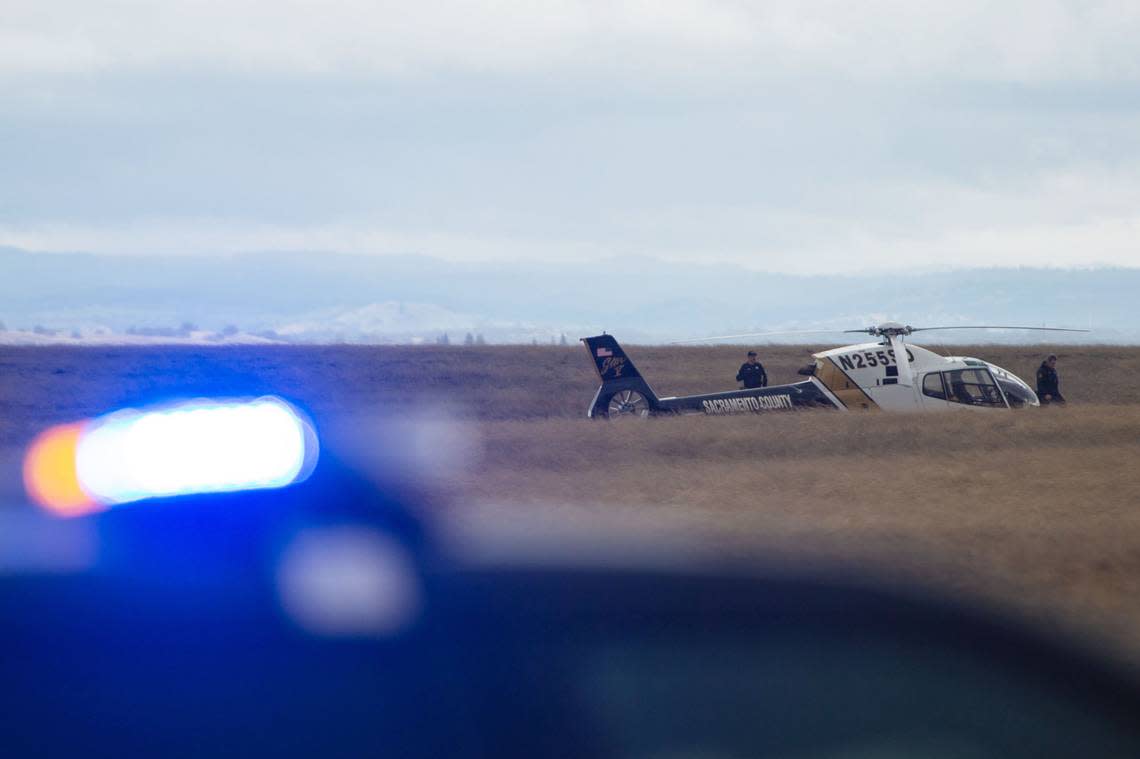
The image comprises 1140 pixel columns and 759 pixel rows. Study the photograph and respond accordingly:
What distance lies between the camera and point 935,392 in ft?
60.8

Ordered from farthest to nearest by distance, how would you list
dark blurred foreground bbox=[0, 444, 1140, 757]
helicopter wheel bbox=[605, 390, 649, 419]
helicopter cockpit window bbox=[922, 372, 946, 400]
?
helicopter wheel bbox=[605, 390, 649, 419]
helicopter cockpit window bbox=[922, 372, 946, 400]
dark blurred foreground bbox=[0, 444, 1140, 757]

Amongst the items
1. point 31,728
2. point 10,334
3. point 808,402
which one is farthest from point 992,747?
point 10,334

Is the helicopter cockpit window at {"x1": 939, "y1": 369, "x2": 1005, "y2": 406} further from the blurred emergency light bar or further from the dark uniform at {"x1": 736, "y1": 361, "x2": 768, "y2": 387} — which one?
the blurred emergency light bar

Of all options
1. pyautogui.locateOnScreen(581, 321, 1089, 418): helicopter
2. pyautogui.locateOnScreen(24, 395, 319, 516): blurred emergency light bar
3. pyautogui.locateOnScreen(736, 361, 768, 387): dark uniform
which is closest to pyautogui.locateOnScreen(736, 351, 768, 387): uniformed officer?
pyautogui.locateOnScreen(736, 361, 768, 387): dark uniform

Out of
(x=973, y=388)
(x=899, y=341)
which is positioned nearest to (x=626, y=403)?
(x=899, y=341)

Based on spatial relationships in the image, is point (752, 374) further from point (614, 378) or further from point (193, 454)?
point (193, 454)

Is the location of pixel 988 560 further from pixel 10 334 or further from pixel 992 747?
pixel 10 334

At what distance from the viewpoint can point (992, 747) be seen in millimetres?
2645

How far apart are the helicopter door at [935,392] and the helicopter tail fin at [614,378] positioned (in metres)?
4.71

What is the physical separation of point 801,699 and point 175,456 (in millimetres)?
2413

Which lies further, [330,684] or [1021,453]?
[1021,453]

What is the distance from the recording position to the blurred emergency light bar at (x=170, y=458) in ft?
11.9

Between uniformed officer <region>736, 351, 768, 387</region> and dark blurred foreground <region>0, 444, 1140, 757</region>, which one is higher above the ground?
dark blurred foreground <region>0, 444, 1140, 757</region>

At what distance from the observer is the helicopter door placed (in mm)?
18391
